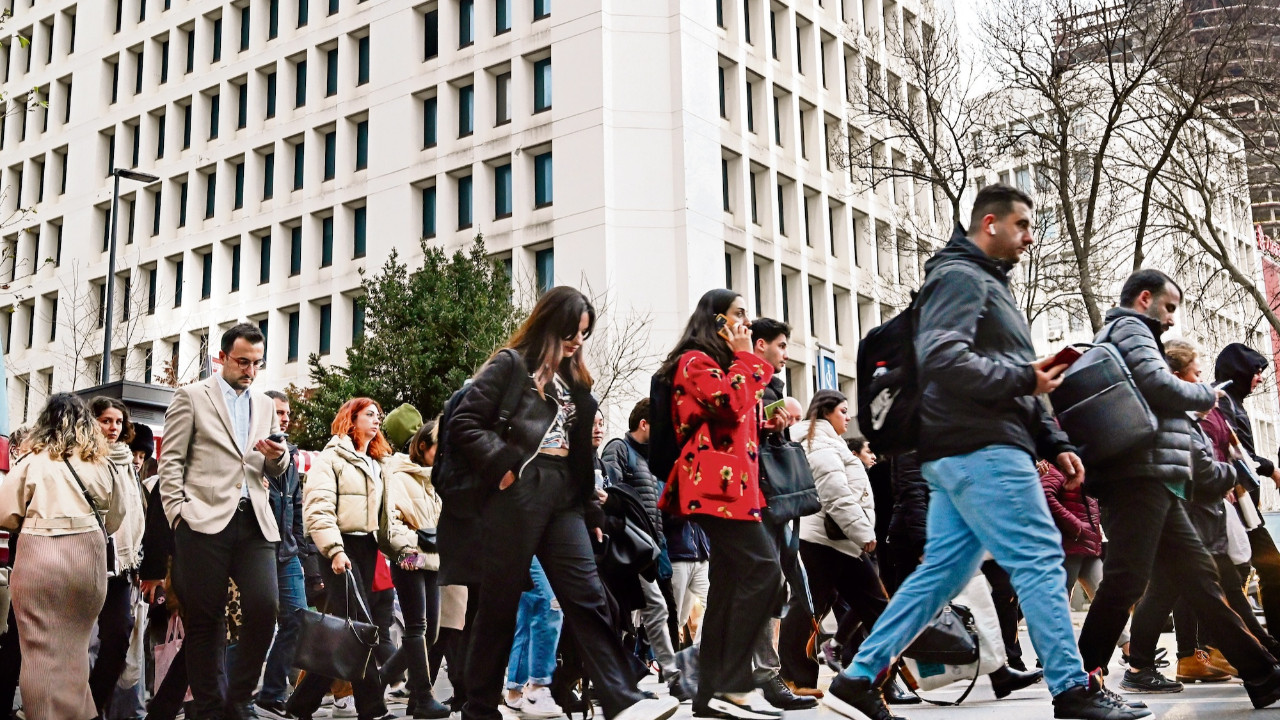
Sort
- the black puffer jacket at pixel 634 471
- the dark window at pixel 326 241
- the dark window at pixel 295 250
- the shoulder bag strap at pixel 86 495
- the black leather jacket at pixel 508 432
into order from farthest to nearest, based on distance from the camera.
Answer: the dark window at pixel 295 250 < the dark window at pixel 326 241 < the black puffer jacket at pixel 634 471 < the shoulder bag strap at pixel 86 495 < the black leather jacket at pixel 508 432

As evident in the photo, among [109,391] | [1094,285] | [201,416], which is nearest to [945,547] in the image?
[201,416]

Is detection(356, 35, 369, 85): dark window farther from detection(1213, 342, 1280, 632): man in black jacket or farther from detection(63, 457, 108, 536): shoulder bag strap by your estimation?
detection(1213, 342, 1280, 632): man in black jacket

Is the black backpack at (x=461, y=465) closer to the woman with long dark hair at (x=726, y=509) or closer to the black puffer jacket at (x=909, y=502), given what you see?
the woman with long dark hair at (x=726, y=509)

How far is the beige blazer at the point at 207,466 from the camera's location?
696 centimetres

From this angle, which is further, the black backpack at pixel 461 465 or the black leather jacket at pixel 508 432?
the black backpack at pixel 461 465

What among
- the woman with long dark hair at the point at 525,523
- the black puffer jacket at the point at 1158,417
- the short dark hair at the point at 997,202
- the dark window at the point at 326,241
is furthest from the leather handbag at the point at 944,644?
the dark window at the point at 326,241

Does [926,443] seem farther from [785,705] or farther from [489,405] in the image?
[785,705]

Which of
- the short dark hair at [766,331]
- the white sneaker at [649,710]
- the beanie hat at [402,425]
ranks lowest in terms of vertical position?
the white sneaker at [649,710]

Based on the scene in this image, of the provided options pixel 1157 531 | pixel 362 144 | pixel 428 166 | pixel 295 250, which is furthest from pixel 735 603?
pixel 295 250

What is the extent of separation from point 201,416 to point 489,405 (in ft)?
6.92

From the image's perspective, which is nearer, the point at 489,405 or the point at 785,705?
the point at 489,405

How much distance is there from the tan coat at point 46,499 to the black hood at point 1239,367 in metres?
6.62

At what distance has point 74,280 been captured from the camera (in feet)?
170

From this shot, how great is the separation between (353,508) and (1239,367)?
18.3 ft
